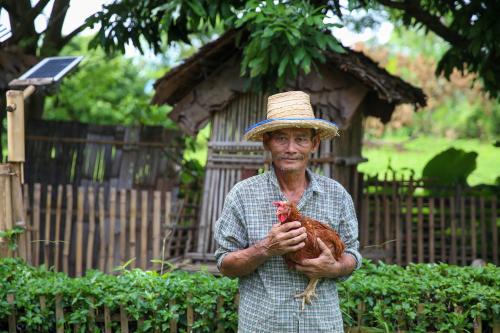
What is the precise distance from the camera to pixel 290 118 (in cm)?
335

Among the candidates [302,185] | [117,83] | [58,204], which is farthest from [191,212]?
[117,83]

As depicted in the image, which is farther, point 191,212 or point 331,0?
point 191,212

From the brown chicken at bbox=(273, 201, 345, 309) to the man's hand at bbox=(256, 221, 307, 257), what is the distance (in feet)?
0.18

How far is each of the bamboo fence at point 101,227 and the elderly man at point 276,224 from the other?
5.00m

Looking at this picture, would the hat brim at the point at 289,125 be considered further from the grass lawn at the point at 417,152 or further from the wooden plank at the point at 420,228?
the grass lawn at the point at 417,152

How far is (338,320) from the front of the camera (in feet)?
11.3

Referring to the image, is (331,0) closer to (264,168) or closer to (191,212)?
(264,168)

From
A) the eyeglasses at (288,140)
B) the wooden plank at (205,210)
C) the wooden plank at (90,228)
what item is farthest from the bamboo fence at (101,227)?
the eyeglasses at (288,140)

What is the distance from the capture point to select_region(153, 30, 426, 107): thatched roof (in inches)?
315

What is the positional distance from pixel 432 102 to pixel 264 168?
18032 millimetres

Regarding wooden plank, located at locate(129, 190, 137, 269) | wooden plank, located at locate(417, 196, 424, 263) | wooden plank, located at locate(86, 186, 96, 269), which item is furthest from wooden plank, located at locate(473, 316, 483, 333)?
wooden plank, located at locate(86, 186, 96, 269)

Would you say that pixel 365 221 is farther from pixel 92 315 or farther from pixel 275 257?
pixel 275 257

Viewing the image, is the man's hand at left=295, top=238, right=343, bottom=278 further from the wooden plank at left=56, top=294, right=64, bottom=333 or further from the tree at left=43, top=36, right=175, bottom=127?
the tree at left=43, top=36, right=175, bottom=127

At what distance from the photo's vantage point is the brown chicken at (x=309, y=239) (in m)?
3.12
